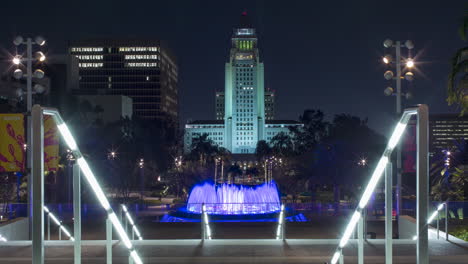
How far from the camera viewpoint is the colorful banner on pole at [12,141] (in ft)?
49.9

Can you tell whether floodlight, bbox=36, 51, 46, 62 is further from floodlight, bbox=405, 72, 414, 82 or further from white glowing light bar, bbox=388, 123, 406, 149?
white glowing light bar, bbox=388, 123, 406, 149

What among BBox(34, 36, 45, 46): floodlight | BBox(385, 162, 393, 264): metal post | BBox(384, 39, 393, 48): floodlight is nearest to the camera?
BBox(385, 162, 393, 264): metal post

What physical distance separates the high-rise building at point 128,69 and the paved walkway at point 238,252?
174m

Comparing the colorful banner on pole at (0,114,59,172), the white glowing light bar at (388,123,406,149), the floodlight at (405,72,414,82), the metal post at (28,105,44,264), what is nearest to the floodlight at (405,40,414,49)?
the floodlight at (405,72,414,82)

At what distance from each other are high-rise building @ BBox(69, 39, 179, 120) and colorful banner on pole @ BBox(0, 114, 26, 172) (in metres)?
170

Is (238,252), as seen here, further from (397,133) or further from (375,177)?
(397,133)

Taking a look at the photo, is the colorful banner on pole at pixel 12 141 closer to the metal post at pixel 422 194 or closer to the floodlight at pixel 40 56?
the floodlight at pixel 40 56

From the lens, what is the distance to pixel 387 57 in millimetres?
19016

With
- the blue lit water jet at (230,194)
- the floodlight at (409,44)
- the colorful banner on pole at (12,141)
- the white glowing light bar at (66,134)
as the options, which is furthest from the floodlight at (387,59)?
the blue lit water jet at (230,194)

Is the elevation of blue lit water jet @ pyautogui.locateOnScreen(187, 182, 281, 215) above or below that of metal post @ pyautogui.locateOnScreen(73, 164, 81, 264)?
below

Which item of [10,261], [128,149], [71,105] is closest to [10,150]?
[10,261]

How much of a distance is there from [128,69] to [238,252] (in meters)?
178

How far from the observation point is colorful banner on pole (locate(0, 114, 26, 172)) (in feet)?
49.9

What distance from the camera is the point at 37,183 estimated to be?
195 inches
